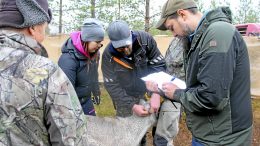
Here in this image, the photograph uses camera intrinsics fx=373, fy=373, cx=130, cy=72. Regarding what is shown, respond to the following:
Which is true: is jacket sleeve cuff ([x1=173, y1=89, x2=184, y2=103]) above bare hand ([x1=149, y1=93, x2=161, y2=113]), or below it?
above

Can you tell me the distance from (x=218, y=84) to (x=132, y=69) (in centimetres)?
163

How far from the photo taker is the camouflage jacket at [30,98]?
4.40 feet

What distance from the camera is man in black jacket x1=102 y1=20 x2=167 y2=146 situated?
3343 mm

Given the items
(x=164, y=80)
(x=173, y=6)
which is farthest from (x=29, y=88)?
(x=164, y=80)

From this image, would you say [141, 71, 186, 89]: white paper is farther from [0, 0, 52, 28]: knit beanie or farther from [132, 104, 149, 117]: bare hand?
[0, 0, 52, 28]: knit beanie

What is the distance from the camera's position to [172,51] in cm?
462

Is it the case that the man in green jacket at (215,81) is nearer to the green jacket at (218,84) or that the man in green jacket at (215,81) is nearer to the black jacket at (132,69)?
the green jacket at (218,84)

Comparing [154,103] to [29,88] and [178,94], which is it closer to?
[178,94]

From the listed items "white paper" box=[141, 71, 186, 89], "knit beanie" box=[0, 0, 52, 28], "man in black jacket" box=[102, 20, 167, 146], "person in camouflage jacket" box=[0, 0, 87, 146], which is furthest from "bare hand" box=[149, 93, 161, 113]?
"knit beanie" box=[0, 0, 52, 28]

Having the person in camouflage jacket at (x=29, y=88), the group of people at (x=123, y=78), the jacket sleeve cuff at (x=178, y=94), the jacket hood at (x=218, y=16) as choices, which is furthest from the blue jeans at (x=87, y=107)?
the person in camouflage jacket at (x=29, y=88)

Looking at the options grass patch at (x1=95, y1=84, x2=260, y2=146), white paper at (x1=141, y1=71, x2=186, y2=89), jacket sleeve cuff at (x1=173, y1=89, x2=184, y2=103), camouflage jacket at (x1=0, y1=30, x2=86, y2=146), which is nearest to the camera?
camouflage jacket at (x1=0, y1=30, x2=86, y2=146)

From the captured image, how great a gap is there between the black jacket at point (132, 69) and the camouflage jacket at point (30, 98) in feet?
6.66

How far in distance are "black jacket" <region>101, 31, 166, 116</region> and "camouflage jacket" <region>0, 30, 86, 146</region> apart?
2.03 m

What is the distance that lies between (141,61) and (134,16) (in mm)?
5418
